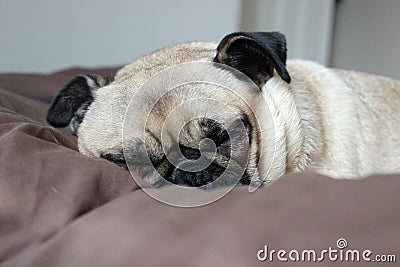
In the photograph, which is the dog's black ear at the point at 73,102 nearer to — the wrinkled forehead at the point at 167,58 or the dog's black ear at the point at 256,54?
the wrinkled forehead at the point at 167,58

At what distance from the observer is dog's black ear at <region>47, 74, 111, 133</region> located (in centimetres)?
139

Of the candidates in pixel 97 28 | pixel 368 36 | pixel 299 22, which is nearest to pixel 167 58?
pixel 97 28

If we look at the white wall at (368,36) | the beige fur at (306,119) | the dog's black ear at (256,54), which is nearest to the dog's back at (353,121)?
the beige fur at (306,119)

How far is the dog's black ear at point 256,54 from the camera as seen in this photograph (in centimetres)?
113

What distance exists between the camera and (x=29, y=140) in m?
0.91

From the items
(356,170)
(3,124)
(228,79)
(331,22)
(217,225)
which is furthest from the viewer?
(331,22)

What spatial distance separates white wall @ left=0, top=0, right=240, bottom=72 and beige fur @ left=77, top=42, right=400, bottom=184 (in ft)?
3.90

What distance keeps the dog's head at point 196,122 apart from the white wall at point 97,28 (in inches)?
52.6

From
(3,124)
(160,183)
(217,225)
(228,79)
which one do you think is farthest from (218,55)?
(217,225)

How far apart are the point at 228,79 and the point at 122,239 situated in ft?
1.83

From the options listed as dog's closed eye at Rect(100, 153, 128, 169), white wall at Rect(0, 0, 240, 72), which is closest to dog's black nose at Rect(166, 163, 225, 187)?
dog's closed eye at Rect(100, 153, 128, 169)

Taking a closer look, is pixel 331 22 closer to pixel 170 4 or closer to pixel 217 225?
pixel 170 4

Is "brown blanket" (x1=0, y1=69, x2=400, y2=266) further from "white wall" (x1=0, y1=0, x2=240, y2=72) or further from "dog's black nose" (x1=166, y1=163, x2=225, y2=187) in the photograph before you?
"white wall" (x1=0, y1=0, x2=240, y2=72)

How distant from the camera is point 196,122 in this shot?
1107 millimetres
